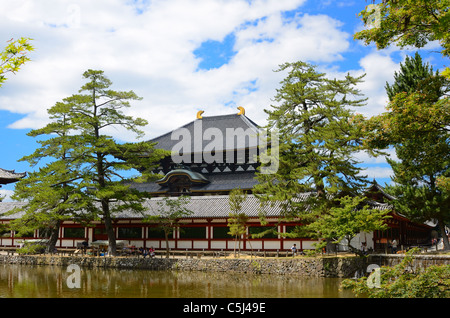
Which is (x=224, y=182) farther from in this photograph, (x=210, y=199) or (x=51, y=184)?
(x=51, y=184)

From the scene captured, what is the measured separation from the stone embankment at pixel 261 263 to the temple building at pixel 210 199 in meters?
3.62

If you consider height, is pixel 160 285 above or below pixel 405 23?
below

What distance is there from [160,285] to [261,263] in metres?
7.23

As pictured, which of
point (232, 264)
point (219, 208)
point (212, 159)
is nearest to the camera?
point (232, 264)

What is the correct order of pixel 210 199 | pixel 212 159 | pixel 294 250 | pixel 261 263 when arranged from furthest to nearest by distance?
1. pixel 212 159
2. pixel 210 199
3. pixel 294 250
4. pixel 261 263

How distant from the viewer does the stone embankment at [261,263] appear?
23031mm

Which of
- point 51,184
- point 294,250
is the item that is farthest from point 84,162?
point 294,250

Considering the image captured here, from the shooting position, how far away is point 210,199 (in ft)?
108

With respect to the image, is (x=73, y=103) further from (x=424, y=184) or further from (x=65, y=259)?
(x=424, y=184)

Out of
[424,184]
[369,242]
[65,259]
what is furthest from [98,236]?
[424,184]

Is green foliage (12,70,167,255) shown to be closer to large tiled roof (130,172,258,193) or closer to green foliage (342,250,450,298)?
large tiled roof (130,172,258,193)

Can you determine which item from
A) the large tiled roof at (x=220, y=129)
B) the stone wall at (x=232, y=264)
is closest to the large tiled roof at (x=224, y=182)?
the large tiled roof at (x=220, y=129)

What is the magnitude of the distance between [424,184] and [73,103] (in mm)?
24655

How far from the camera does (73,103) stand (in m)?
28.9
